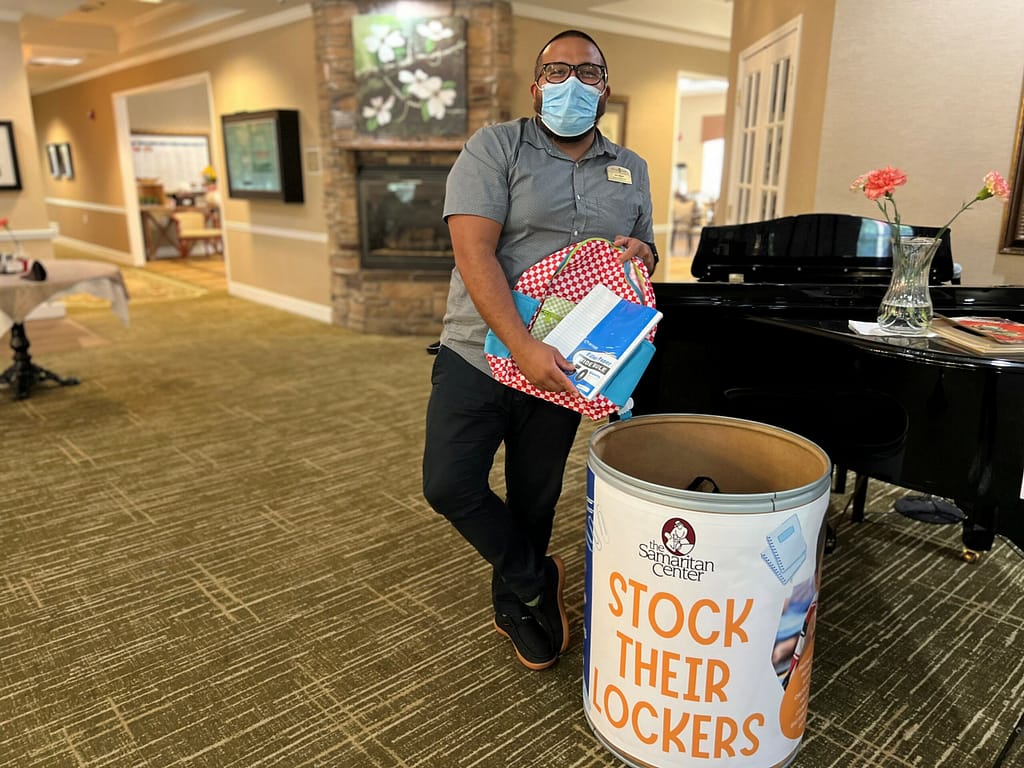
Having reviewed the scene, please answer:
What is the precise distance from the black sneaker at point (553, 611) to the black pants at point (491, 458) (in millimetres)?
92

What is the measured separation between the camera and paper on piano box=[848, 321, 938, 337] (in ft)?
6.27

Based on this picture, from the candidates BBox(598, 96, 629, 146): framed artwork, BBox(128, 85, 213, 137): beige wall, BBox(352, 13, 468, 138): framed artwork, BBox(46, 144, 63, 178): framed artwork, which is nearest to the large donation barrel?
BBox(352, 13, 468, 138): framed artwork

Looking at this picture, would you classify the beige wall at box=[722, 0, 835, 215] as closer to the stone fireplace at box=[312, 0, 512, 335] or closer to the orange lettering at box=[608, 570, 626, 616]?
the stone fireplace at box=[312, 0, 512, 335]

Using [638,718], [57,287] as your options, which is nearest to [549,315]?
[638,718]

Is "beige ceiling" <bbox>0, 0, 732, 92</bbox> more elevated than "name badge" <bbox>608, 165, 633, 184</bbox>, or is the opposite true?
"beige ceiling" <bbox>0, 0, 732, 92</bbox>

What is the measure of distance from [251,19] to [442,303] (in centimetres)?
316

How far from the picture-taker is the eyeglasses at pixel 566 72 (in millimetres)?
1609

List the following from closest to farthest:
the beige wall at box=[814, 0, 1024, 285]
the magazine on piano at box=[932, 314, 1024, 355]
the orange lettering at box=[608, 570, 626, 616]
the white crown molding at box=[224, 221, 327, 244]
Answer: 1. the orange lettering at box=[608, 570, 626, 616]
2. the magazine on piano at box=[932, 314, 1024, 355]
3. the beige wall at box=[814, 0, 1024, 285]
4. the white crown molding at box=[224, 221, 327, 244]

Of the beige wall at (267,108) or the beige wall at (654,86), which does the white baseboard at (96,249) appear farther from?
the beige wall at (654,86)

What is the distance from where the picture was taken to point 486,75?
5.60 meters

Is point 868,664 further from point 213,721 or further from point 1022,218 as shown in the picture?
point 1022,218

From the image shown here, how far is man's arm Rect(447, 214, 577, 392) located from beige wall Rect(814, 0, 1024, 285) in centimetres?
239

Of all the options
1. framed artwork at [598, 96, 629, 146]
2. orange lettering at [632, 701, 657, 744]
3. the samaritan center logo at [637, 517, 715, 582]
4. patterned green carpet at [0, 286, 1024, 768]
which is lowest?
patterned green carpet at [0, 286, 1024, 768]

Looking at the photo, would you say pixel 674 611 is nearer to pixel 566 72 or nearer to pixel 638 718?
pixel 638 718
